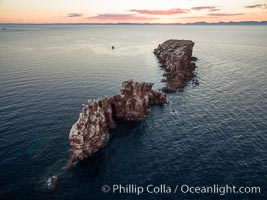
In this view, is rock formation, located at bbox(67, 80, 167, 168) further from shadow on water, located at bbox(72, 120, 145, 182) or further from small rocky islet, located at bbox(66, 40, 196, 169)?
shadow on water, located at bbox(72, 120, 145, 182)

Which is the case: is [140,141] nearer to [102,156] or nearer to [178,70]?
[102,156]

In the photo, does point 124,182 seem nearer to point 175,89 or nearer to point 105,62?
point 175,89

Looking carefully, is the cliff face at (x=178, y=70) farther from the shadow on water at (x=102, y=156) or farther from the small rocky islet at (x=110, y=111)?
the shadow on water at (x=102, y=156)

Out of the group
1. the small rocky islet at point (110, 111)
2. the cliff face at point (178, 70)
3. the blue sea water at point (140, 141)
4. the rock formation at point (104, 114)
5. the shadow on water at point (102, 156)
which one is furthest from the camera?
the cliff face at point (178, 70)

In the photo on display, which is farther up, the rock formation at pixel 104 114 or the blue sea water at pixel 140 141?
the rock formation at pixel 104 114

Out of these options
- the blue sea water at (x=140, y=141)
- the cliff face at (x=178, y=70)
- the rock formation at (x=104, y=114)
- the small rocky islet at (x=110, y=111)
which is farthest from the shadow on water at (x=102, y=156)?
the cliff face at (x=178, y=70)

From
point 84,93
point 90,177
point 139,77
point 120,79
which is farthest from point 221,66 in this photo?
point 90,177

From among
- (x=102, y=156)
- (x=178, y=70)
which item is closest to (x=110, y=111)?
(x=102, y=156)
